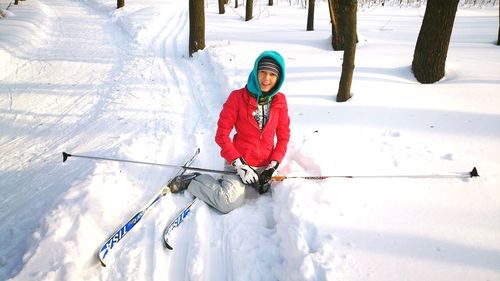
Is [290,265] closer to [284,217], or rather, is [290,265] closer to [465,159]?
[284,217]

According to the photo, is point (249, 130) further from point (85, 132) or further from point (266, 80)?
point (85, 132)

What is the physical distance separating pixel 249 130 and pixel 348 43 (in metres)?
2.20

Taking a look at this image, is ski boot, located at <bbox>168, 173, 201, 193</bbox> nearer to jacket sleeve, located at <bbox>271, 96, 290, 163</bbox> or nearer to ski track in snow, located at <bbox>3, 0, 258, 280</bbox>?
ski track in snow, located at <bbox>3, 0, 258, 280</bbox>

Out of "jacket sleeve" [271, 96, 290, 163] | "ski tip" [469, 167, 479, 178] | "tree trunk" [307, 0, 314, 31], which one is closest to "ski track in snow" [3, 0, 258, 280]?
"jacket sleeve" [271, 96, 290, 163]

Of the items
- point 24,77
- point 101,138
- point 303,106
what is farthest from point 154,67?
point 303,106

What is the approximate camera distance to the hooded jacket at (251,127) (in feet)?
11.0

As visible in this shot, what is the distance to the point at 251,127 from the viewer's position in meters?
3.46

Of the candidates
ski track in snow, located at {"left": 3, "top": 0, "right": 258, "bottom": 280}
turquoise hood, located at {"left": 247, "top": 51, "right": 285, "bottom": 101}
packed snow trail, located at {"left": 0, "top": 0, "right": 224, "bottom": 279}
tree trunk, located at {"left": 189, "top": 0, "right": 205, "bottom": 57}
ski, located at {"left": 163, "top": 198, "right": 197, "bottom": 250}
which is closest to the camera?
ski track in snow, located at {"left": 3, "top": 0, "right": 258, "bottom": 280}

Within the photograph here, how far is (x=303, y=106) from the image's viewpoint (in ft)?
16.7

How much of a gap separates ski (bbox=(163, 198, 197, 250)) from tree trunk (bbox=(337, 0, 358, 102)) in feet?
10.0

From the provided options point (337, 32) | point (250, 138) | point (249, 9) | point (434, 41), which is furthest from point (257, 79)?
point (249, 9)

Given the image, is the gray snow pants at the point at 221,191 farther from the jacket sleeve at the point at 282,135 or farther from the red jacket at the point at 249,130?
the jacket sleeve at the point at 282,135

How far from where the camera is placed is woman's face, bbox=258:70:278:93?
10.2ft

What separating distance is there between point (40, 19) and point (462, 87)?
56.4ft
